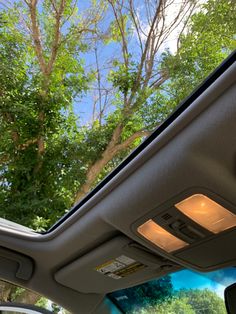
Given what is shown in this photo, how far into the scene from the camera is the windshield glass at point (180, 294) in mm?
2111

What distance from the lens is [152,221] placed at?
1587mm

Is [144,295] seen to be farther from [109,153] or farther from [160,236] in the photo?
[109,153]

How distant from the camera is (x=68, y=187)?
24.6 ft

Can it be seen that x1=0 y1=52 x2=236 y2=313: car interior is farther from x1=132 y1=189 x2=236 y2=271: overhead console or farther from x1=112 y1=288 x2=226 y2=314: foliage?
x1=112 y1=288 x2=226 y2=314: foliage

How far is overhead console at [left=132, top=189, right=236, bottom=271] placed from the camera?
1.43m

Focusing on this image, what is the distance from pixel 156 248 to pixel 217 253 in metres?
0.25

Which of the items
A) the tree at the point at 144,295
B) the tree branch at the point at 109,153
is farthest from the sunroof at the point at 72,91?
the tree at the point at 144,295

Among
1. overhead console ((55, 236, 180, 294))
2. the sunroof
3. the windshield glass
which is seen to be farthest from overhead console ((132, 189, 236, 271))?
the sunroof

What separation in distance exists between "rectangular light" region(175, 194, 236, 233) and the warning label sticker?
21.6 inches

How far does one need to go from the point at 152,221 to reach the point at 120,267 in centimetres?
59

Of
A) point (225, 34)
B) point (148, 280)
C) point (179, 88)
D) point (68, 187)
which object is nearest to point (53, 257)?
point (148, 280)

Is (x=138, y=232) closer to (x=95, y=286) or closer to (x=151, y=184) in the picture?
(x=151, y=184)

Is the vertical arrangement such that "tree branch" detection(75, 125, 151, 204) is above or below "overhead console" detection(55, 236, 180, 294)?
above

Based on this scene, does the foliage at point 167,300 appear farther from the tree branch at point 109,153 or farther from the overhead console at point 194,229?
the tree branch at point 109,153
